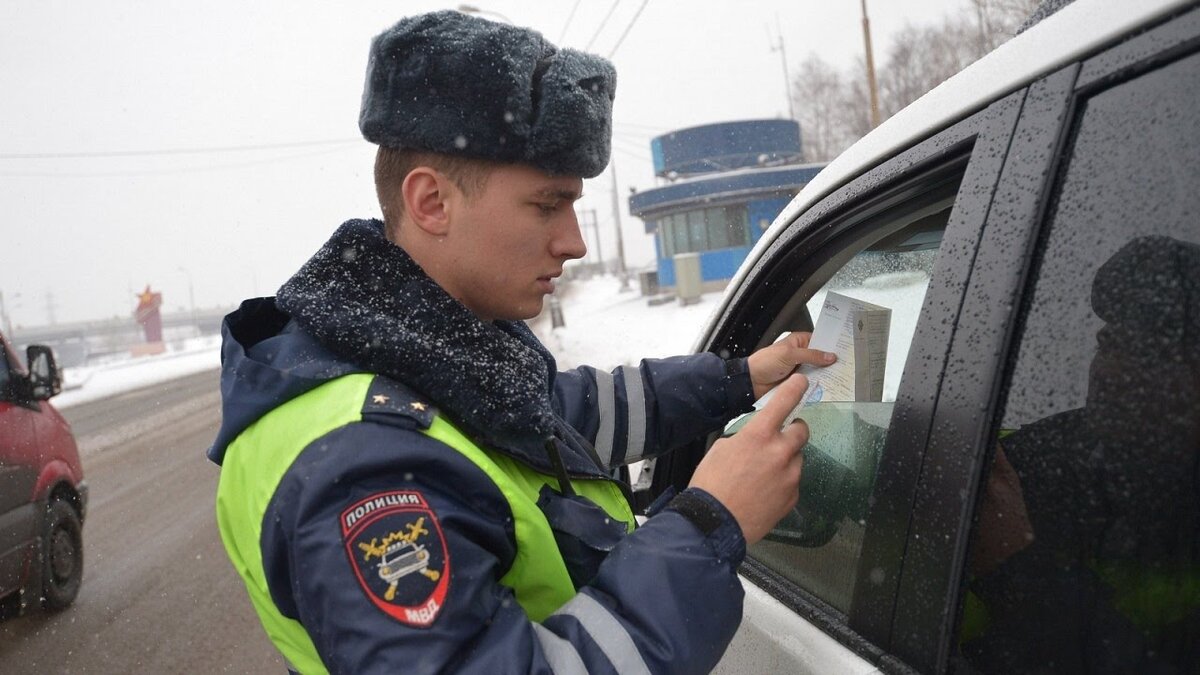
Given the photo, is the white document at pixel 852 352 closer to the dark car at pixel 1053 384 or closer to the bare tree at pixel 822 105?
the dark car at pixel 1053 384

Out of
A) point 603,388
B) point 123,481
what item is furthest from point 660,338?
point 603,388

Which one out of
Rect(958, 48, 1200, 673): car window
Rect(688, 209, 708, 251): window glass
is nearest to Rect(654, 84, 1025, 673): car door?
Rect(958, 48, 1200, 673): car window

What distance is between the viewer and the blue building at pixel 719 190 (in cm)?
2375

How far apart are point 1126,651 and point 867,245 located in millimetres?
871

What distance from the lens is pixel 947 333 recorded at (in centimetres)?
99

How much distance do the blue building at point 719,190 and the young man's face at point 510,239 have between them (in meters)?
21.3

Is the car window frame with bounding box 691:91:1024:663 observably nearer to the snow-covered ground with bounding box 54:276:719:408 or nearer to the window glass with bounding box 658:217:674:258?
the snow-covered ground with bounding box 54:276:719:408

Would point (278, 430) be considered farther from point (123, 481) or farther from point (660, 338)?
point (660, 338)

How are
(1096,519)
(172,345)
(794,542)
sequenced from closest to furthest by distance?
1. (1096,519)
2. (794,542)
3. (172,345)

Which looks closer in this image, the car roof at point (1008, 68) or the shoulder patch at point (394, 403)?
the car roof at point (1008, 68)

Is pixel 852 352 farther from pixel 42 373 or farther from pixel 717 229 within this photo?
pixel 717 229

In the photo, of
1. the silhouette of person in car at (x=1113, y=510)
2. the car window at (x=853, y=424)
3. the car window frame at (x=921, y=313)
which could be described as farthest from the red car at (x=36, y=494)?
the silhouette of person in car at (x=1113, y=510)

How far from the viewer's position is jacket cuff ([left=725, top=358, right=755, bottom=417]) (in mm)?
1840

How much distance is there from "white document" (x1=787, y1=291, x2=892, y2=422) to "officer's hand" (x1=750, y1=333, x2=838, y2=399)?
15 centimetres
